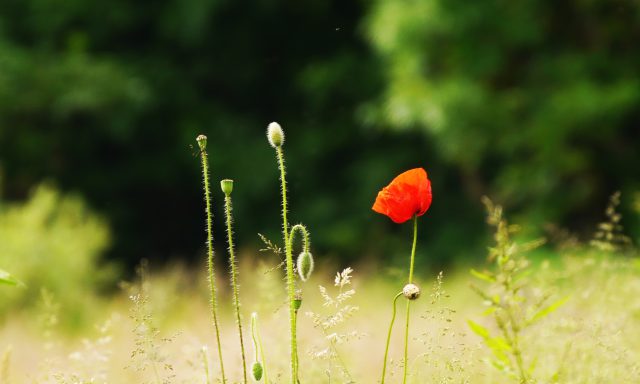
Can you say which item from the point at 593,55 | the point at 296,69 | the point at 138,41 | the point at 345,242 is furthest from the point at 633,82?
the point at 138,41

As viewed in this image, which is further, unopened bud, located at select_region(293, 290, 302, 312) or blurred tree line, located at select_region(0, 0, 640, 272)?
blurred tree line, located at select_region(0, 0, 640, 272)

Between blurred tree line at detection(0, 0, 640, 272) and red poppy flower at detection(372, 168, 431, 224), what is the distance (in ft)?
23.8

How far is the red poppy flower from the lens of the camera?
156 cm

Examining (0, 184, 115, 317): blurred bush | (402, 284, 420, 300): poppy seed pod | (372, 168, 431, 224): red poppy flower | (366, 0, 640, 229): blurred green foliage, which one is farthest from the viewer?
(366, 0, 640, 229): blurred green foliage

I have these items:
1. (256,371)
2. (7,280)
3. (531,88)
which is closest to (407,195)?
(256,371)

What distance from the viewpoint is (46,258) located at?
23.0 ft

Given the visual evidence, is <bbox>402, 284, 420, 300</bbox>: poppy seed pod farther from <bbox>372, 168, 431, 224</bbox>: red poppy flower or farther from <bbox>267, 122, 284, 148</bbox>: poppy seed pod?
<bbox>267, 122, 284, 148</bbox>: poppy seed pod

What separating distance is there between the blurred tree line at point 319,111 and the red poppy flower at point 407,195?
23.8 feet

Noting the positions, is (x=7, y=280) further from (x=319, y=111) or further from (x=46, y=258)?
(x=319, y=111)

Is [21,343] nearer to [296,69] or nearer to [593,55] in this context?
[593,55]

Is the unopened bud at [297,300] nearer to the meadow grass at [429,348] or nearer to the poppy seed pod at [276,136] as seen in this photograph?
the meadow grass at [429,348]

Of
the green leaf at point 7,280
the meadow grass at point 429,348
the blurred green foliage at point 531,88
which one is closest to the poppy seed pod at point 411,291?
the meadow grass at point 429,348

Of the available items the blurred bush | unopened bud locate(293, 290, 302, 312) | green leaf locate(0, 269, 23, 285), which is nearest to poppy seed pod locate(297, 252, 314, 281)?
unopened bud locate(293, 290, 302, 312)

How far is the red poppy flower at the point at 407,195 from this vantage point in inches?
61.6
